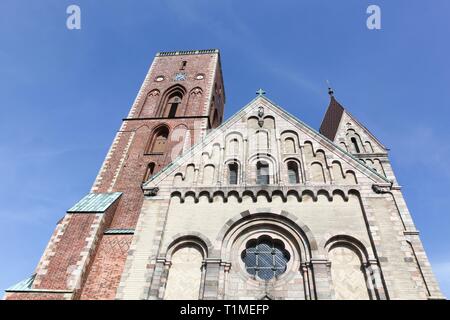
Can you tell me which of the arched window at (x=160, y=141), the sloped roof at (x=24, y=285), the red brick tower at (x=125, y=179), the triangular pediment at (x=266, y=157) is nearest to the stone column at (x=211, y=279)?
the triangular pediment at (x=266, y=157)

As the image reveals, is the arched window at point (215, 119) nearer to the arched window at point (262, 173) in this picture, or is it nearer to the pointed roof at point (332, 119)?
the pointed roof at point (332, 119)

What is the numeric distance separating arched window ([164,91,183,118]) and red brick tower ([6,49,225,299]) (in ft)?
0.26

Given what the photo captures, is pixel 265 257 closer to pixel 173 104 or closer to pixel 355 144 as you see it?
pixel 355 144

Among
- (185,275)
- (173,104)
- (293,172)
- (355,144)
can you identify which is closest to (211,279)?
(185,275)


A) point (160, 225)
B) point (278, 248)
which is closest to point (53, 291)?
point (160, 225)

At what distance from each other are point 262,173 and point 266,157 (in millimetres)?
805

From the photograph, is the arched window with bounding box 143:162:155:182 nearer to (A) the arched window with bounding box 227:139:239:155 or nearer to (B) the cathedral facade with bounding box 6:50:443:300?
(B) the cathedral facade with bounding box 6:50:443:300

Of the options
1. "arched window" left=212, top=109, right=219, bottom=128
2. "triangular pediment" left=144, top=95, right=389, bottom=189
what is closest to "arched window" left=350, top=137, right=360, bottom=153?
"triangular pediment" left=144, top=95, right=389, bottom=189

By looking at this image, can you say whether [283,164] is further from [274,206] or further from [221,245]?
[221,245]

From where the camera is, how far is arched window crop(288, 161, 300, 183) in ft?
42.0

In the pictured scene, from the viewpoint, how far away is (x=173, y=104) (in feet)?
84.7

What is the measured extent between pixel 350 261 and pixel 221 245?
4.21 m

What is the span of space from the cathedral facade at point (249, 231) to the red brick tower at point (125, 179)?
0.07 metres

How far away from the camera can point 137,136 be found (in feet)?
70.1
